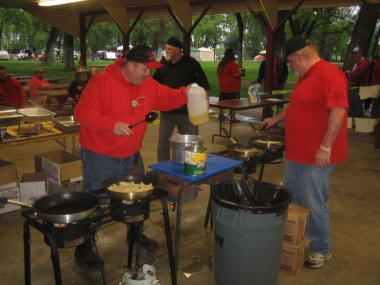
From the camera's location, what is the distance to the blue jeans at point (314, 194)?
9.85 feet

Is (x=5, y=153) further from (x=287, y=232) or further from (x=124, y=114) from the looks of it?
(x=287, y=232)

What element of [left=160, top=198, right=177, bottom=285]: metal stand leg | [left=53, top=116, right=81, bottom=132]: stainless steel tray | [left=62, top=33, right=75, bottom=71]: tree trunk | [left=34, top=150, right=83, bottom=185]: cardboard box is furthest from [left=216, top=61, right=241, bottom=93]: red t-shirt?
[left=62, top=33, right=75, bottom=71]: tree trunk

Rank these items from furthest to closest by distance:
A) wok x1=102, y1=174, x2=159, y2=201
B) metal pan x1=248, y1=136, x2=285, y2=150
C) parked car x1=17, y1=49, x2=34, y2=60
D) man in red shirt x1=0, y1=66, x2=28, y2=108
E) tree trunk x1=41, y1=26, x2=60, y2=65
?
parked car x1=17, y1=49, x2=34, y2=60, tree trunk x1=41, y1=26, x2=60, y2=65, man in red shirt x1=0, y1=66, x2=28, y2=108, metal pan x1=248, y1=136, x2=285, y2=150, wok x1=102, y1=174, x2=159, y2=201

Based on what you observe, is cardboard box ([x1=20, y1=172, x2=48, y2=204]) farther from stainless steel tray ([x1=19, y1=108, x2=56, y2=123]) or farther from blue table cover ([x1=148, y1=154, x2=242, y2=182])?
blue table cover ([x1=148, y1=154, x2=242, y2=182])

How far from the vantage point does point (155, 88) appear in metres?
3.31

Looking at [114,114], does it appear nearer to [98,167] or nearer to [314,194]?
[98,167]

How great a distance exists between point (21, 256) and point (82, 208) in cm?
149

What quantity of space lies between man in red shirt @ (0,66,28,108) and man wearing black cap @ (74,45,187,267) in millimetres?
4907

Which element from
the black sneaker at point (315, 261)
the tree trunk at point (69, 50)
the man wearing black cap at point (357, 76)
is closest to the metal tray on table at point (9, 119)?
the black sneaker at point (315, 261)

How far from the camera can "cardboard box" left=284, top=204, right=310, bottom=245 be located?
3.05 metres

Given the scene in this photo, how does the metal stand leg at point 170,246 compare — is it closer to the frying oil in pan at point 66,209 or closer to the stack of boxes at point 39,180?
the frying oil in pan at point 66,209

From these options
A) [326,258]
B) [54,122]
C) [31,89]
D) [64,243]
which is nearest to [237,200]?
[326,258]

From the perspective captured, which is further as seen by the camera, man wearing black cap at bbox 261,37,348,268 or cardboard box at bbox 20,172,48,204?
cardboard box at bbox 20,172,48,204

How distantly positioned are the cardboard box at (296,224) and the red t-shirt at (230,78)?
6508 millimetres
